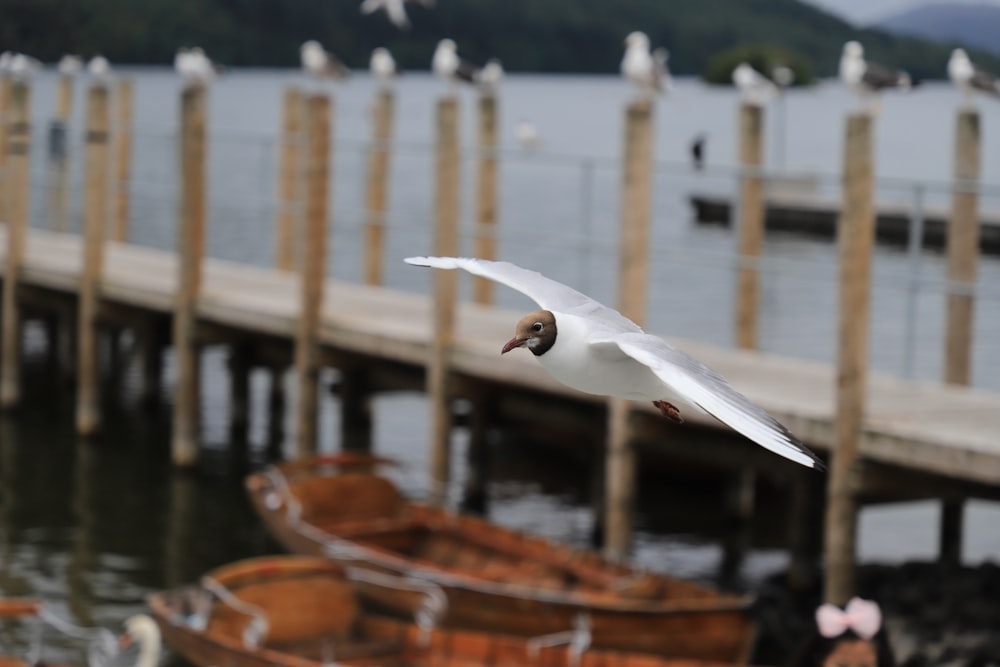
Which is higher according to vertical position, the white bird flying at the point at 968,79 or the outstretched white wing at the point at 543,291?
the white bird flying at the point at 968,79

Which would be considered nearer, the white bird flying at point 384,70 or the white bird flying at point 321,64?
the white bird flying at point 384,70

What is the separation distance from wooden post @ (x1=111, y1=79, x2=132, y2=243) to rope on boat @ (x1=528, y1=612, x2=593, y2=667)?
503 inches

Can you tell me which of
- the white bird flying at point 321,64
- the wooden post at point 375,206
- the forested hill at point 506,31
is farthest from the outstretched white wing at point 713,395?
the forested hill at point 506,31

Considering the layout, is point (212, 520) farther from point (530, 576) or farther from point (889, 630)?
point (889, 630)

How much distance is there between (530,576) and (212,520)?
16.2 ft

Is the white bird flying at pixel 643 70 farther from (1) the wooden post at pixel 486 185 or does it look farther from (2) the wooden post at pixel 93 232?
(2) the wooden post at pixel 93 232

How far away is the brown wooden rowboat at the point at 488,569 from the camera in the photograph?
11.4 meters

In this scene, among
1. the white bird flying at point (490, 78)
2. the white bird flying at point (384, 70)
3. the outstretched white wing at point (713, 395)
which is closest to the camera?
the outstretched white wing at point (713, 395)

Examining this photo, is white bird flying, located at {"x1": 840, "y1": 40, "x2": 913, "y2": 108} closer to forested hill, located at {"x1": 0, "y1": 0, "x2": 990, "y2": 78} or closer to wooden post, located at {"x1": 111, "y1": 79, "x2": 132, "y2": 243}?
wooden post, located at {"x1": 111, "y1": 79, "x2": 132, "y2": 243}

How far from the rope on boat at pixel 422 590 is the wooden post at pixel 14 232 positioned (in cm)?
902

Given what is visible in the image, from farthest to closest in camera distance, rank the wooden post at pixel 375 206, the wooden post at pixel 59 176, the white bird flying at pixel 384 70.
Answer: the wooden post at pixel 59 176 → the white bird flying at pixel 384 70 → the wooden post at pixel 375 206

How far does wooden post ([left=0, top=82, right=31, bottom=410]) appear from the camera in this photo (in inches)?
789

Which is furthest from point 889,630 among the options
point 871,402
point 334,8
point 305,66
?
point 334,8

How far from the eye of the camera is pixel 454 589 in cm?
1214
